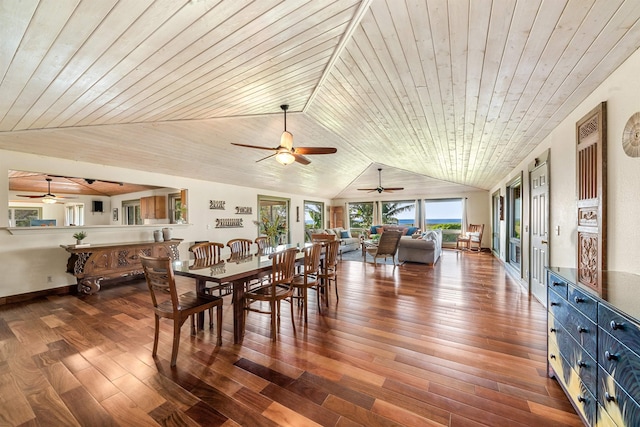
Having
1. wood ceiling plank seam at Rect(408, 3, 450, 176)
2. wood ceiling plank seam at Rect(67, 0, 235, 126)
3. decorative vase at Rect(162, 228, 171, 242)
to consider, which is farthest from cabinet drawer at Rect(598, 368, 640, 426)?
decorative vase at Rect(162, 228, 171, 242)

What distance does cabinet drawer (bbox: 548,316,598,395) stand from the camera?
1.39 m

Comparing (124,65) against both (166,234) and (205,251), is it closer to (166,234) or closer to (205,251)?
(205,251)

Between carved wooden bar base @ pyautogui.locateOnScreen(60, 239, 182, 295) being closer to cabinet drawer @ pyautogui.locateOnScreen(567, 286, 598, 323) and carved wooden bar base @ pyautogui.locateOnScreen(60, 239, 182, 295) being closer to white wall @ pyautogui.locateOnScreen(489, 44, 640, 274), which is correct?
cabinet drawer @ pyautogui.locateOnScreen(567, 286, 598, 323)

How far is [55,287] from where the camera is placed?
4.18 meters

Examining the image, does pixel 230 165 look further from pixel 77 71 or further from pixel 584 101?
pixel 584 101

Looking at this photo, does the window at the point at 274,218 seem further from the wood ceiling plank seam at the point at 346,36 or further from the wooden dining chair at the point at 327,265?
the wood ceiling plank seam at the point at 346,36

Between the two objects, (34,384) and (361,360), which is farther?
(361,360)

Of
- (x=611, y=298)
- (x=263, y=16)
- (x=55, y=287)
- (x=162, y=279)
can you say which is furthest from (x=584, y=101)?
(x=55, y=287)

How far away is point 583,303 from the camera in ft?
4.91

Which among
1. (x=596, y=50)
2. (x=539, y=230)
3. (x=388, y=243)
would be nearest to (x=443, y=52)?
(x=596, y=50)

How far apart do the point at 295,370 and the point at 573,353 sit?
1.92 metres

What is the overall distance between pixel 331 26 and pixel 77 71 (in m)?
1.91

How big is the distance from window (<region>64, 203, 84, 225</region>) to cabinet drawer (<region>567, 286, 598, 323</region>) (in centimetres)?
694

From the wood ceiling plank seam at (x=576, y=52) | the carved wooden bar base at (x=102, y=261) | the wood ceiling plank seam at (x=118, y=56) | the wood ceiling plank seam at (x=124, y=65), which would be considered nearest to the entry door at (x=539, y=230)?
the wood ceiling plank seam at (x=576, y=52)
